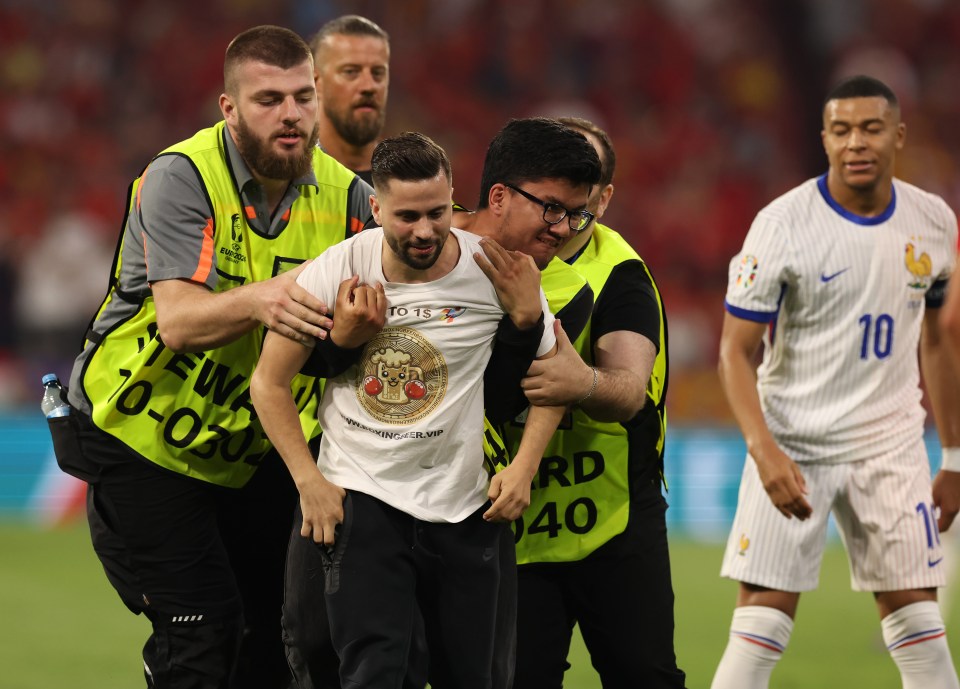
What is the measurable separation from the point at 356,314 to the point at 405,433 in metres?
0.33

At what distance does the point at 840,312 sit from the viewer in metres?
5.02

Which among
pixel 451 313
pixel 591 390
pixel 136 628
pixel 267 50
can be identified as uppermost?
pixel 267 50

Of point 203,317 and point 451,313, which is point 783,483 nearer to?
point 451,313

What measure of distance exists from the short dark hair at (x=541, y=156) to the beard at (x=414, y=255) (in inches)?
15.1

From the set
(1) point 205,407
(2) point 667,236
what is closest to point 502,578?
(1) point 205,407

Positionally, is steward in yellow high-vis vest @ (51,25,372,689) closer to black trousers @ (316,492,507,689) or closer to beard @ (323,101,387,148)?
black trousers @ (316,492,507,689)

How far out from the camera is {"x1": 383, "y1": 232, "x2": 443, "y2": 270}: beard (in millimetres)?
3520

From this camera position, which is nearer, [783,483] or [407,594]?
[407,594]

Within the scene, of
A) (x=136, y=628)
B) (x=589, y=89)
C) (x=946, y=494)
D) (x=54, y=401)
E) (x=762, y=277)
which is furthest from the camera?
(x=589, y=89)

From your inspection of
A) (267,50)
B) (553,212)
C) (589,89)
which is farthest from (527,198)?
(589,89)

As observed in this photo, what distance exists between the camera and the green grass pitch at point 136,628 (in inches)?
249

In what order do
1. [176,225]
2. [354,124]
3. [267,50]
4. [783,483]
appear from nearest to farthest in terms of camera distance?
[176,225] < [267,50] < [783,483] < [354,124]

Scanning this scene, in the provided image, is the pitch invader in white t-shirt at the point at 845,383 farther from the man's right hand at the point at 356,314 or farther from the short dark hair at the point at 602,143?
the man's right hand at the point at 356,314

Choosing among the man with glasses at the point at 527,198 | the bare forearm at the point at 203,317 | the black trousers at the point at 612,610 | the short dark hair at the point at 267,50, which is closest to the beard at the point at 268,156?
the short dark hair at the point at 267,50
